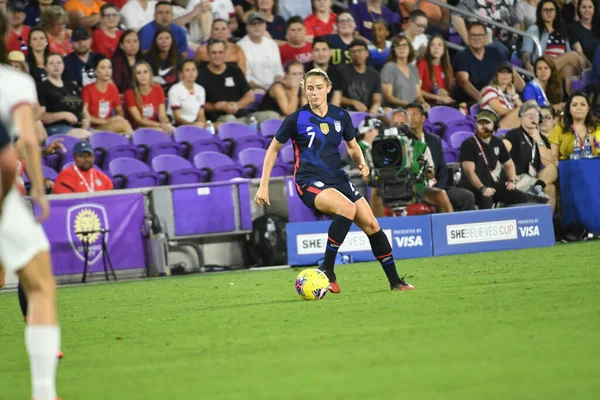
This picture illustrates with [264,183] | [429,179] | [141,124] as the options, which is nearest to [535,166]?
[429,179]

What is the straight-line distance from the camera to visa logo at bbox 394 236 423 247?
636 inches

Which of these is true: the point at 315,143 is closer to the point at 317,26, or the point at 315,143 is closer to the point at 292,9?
the point at 317,26

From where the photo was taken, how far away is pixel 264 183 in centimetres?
1118

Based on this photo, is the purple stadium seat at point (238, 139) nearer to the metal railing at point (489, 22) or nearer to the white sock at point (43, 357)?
the metal railing at point (489, 22)

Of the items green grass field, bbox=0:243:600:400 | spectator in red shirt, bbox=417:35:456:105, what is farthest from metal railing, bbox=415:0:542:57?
green grass field, bbox=0:243:600:400

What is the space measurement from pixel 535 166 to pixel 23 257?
13.8 metres

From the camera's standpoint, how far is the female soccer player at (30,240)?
18.1 ft

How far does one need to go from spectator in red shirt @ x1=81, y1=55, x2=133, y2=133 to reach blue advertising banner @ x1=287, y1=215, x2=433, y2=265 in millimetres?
3911

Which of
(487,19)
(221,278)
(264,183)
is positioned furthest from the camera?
(487,19)

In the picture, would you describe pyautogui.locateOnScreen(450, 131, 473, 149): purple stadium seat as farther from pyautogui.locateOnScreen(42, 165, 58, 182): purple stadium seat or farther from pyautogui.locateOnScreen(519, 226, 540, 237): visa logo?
pyautogui.locateOnScreen(42, 165, 58, 182): purple stadium seat

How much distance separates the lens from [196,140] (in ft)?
59.5

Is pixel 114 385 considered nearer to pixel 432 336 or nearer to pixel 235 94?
pixel 432 336

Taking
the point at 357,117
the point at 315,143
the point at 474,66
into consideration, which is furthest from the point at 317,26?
the point at 315,143

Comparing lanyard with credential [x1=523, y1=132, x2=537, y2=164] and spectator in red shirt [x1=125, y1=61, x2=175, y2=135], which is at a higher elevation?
spectator in red shirt [x1=125, y1=61, x2=175, y2=135]
